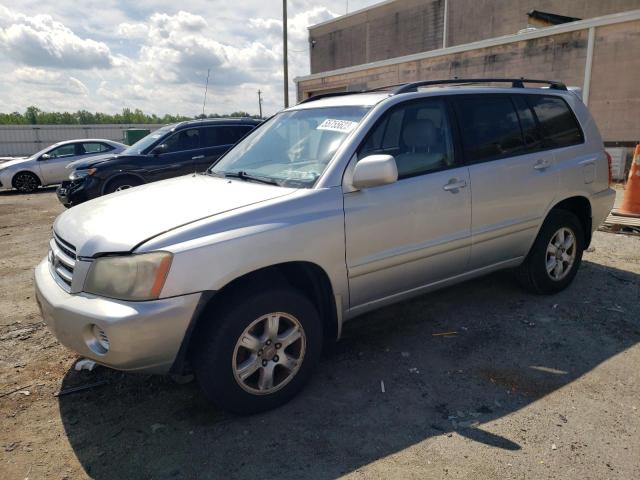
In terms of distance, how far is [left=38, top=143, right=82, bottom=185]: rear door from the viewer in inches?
557

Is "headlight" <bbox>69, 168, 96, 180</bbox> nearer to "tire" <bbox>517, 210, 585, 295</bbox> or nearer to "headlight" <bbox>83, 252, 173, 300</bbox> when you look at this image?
"headlight" <bbox>83, 252, 173, 300</bbox>

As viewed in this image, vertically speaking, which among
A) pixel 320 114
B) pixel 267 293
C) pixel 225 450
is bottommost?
pixel 225 450

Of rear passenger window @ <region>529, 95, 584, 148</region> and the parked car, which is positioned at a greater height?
rear passenger window @ <region>529, 95, 584, 148</region>

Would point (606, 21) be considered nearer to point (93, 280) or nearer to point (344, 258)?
point (344, 258)

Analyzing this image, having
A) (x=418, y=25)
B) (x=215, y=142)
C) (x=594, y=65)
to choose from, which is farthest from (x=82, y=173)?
(x=418, y=25)

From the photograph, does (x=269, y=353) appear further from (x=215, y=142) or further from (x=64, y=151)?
(x=64, y=151)

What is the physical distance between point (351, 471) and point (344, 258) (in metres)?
1.20

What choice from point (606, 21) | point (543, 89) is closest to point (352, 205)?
point (543, 89)

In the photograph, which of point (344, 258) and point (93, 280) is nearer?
point (93, 280)

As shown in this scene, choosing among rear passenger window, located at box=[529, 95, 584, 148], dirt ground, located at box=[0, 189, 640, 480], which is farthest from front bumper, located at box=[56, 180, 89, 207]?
rear passenger window, located at box=[529, 95, 584, 148]

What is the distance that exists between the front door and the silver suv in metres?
0.01

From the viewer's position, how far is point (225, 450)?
2.56 metres

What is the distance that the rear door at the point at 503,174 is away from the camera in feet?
12.1

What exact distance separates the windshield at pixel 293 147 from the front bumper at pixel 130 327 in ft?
3.64
